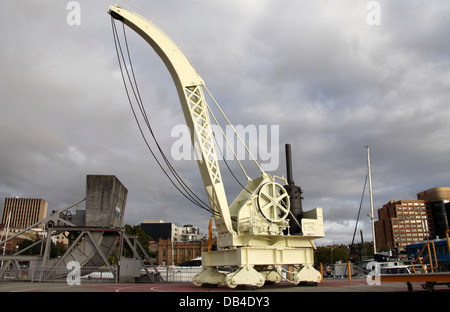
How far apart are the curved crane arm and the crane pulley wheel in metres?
2.07

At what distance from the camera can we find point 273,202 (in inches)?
754

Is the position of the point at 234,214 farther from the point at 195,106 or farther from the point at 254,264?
the point at 195,106

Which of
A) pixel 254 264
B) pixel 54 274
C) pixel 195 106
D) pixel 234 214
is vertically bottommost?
pixel 54 274

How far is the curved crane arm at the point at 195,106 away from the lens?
18469 mm

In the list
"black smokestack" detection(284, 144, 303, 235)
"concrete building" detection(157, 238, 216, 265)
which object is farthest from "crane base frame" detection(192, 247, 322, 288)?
"concrete building" detection(157, 238, 216, 265)

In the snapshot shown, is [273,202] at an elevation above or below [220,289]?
above

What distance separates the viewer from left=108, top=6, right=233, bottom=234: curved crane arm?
1847cm

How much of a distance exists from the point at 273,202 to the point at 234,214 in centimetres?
261

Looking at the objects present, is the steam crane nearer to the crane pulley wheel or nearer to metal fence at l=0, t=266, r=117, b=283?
the crane pulley wheel

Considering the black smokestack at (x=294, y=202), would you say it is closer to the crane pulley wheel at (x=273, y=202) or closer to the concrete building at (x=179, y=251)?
the crane pulley wheel at (x=273, y=202)

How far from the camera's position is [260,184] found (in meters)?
19.3

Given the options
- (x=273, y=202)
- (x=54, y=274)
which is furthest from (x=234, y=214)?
(x=54, y=274)
